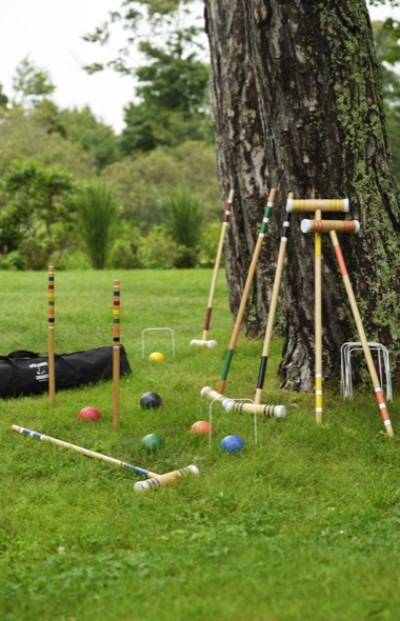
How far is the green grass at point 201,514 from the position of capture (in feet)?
9.08

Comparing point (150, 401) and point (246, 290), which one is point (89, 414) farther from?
point (246, 290)

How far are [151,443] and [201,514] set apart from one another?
830 millimetres

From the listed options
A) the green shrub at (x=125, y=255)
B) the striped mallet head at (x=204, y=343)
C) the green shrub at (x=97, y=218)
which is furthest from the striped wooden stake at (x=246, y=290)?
the green shrub at (x=125, y=255)

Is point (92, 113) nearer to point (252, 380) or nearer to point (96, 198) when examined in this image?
point (96, 198)

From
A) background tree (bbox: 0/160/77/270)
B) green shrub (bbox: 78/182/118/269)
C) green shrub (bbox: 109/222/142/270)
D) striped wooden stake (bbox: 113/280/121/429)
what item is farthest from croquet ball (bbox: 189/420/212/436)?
background tree (bbox: 0/160/77/270)

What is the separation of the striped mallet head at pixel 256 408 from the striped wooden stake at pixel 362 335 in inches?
20.7

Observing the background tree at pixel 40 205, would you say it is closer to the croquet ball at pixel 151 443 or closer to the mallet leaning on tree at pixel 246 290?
the mallet leaning on tree at pixel 246 290

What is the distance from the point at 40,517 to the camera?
3.61 meters

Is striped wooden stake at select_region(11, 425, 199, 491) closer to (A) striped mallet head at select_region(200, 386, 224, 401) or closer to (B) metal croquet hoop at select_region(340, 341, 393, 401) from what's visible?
(A) striped mallet head at select_region(200, 386, 224, 401)

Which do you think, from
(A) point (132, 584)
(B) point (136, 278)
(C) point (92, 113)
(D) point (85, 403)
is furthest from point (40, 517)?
(C) point (92, 113)

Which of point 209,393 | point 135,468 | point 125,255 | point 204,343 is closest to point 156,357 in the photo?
point 204,343

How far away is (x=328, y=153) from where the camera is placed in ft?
15.9

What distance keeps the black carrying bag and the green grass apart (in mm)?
90

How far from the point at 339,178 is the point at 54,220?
1225cm
